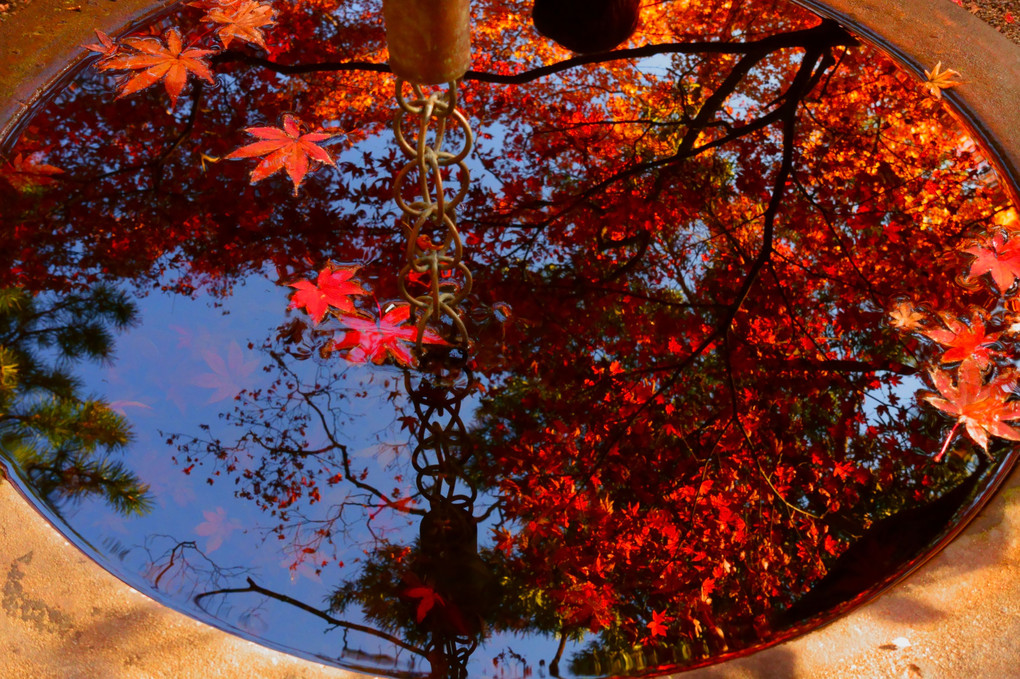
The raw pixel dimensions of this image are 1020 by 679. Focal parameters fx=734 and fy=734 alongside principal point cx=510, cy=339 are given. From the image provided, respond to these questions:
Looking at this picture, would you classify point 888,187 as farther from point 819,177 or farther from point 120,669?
point 120,669

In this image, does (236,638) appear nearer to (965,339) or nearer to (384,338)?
(384,338)

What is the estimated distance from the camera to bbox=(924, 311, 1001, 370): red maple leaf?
1956 mm

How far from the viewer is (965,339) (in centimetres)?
198

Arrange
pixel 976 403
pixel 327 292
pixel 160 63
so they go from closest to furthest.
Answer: pixel 976 403, pixel 327 292, pixel 160 63

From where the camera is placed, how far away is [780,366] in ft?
6.46

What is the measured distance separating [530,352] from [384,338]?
1.26 feet

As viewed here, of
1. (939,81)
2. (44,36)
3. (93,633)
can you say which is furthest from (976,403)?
(44,36)

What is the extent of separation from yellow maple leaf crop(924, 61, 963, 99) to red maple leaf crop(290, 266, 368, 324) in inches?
84.7

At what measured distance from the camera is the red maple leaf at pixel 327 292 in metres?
1.98

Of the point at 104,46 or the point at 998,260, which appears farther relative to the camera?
the point at 104,46

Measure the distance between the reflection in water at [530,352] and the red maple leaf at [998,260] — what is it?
1 cm

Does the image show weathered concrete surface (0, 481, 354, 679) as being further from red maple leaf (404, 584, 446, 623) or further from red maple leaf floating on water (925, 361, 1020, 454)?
red maple leaf floating on water (925, 361, 1020, 454)

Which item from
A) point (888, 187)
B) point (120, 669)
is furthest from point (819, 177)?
point (120, 669)

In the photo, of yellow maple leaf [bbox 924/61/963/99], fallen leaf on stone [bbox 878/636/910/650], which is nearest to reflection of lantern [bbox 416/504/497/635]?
fallen leaf on stone [bbox 878/636/910/650]
